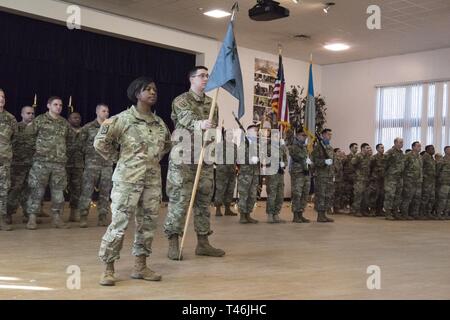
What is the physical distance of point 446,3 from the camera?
30.3 ft

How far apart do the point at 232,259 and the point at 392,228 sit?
432cm

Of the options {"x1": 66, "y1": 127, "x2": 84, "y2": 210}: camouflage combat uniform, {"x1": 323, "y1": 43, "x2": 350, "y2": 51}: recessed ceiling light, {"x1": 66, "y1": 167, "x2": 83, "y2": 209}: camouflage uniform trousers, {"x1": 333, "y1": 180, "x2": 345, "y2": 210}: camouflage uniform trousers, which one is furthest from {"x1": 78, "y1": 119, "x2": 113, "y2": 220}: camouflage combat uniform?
{"x1": 323, "y1": 43, "x2": 350, "y2": 51}: recessed ceiling light

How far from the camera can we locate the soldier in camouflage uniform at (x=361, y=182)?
10.2 meters

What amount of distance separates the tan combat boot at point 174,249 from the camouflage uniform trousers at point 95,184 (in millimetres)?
2499

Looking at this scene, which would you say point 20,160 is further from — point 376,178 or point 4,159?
point 376,178

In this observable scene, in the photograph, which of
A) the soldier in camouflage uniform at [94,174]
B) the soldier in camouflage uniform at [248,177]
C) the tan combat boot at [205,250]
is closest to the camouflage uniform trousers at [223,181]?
the soldier in camouflage uniform at [248,177]

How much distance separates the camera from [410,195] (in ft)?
32.7

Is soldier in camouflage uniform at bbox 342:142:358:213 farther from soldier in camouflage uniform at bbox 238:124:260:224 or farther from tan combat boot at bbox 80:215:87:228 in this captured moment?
tan combat boot at bbox 80:215:87:228

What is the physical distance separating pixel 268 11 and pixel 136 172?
5.50m

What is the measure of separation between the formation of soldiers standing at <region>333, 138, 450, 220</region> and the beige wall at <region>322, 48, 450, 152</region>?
3.03 meters

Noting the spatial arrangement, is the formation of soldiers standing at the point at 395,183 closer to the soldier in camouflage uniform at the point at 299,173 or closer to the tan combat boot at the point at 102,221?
the soldier in camouflage uniform at the point at 299,173

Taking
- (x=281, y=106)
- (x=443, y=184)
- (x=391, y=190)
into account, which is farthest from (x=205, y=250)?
(x=443, y=184)
